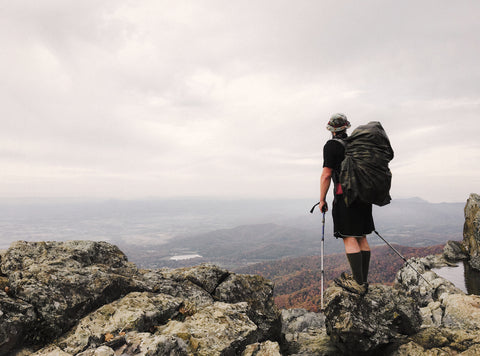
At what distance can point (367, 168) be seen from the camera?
254 inches

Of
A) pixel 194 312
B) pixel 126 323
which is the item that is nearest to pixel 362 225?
pixel 194 312

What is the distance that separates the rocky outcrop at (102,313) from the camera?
512 cm

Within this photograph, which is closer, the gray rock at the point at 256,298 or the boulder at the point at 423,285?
the gray rock at the point at 256,298

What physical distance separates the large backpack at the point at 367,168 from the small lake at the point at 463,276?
16.4 metres

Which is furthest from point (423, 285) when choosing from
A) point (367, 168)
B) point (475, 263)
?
point (367, 168)

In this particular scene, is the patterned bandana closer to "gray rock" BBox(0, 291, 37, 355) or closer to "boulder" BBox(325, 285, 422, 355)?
"boulder" BBox(325, 285, 422, 355)

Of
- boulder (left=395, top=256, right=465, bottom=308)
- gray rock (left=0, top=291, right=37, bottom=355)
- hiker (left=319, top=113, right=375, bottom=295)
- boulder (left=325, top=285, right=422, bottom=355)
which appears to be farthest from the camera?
boulder (left=395, top=256, right=465, bottom=308)

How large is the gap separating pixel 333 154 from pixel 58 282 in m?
8.80

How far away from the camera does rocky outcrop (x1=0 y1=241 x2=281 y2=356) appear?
5117 mm

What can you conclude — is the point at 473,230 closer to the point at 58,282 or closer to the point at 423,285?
the point at 423,285

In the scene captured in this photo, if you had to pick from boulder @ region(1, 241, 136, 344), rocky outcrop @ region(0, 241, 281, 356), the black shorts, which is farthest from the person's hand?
boulder @ region(1, 241, 136, 344)

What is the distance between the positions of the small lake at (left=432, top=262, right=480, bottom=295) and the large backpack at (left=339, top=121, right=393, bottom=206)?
16.4 metres

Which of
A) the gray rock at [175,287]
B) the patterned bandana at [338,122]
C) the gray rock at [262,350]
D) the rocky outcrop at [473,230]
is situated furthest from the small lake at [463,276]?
the gray rock at [175,287]

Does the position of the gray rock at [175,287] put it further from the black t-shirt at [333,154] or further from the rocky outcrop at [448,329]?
the rocky outcrop at [448,329]
